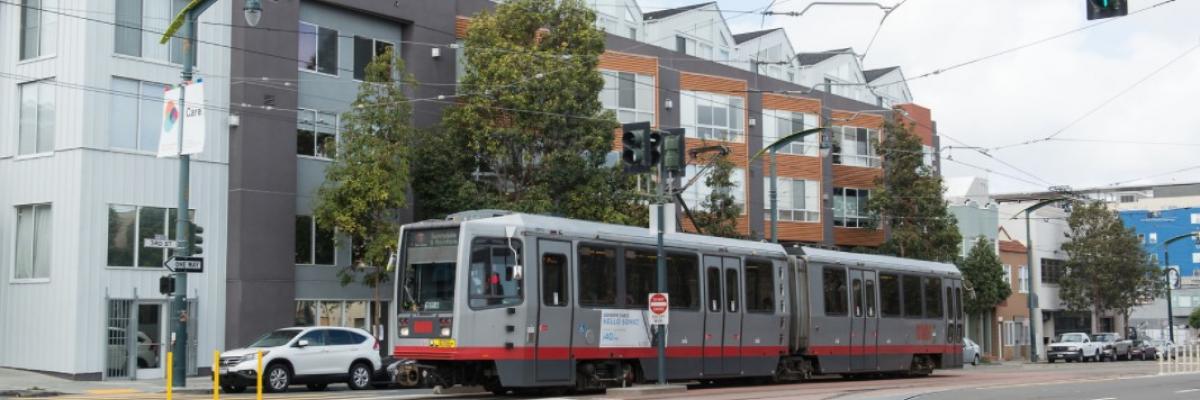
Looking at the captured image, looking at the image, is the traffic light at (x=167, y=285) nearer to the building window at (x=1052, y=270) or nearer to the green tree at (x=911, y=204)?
the green tree at (x=911, y=204)

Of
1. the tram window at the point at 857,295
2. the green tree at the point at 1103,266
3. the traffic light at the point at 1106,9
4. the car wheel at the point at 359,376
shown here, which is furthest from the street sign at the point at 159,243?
the green tree at the point at 1103,266

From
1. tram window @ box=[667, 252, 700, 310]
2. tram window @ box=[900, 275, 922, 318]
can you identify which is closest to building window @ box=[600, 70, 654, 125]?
tram window @ box=[900, 275, 922, 318]

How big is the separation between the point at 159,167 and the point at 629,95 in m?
17.1

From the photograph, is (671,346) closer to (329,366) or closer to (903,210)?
(329,366)

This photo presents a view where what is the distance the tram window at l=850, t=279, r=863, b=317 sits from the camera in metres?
32.1

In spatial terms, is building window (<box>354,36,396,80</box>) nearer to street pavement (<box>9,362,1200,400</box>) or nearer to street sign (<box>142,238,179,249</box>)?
street pavement (<box>9,362,1200,400</box>)

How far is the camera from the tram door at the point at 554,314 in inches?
886

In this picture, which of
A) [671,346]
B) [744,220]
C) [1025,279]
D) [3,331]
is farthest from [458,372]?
[1025,279]

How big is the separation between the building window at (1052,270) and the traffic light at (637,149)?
50.2 m

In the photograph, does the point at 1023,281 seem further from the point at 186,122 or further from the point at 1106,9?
the point at 1106,9

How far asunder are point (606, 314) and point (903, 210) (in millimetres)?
29552

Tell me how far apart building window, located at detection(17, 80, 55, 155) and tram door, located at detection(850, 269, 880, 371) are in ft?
67.1

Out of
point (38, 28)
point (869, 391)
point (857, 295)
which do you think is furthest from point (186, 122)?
point (857, 295)

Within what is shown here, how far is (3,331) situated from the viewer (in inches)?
1284
